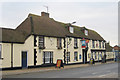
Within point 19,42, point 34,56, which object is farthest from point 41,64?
point 19,42

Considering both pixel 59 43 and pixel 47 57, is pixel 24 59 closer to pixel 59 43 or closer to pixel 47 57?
pixel 47 57

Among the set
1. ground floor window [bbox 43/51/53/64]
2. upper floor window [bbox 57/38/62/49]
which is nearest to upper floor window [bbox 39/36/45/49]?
ground floor window [bbox 43/51/53/64]

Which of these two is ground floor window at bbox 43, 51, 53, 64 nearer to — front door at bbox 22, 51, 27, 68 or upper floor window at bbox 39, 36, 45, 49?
upper floor window at bbox 39, 36, 45, 49

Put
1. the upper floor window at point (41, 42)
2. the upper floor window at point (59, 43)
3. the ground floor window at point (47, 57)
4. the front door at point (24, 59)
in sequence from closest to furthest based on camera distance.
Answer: the front door at point (24, 59) → the upper floor window at point (41, 42) → the ground floor window at point (47, 57) → the upper floor window at point (59, 43)

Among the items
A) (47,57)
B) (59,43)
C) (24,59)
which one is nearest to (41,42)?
(47,57)

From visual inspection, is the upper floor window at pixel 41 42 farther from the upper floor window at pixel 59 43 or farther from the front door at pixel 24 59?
the upper floor window at pixel 59 43

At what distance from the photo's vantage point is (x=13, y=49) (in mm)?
23312

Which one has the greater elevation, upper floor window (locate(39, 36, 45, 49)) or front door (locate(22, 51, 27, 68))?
upper floor window (locate(39, 36, 45, 49))

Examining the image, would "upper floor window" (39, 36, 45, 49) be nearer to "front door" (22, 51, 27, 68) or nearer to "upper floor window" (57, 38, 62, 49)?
"front door" (22, 51, 27, 68)

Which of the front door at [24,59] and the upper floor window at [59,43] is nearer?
the front door at [24,59]

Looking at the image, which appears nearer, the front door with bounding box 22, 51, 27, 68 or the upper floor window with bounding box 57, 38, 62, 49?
the front door with bounding box 22, 51, 27, 68

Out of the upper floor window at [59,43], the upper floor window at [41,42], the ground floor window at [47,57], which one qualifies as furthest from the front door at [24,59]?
the upper floor window at [59,43]

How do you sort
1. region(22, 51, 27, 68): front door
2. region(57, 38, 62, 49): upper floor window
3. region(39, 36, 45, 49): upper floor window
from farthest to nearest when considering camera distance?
region(57, 38, 62, 49): upper floor window, region(39, 36, 45, 49): upper floor window, region(22, 51, 27, 68): front door

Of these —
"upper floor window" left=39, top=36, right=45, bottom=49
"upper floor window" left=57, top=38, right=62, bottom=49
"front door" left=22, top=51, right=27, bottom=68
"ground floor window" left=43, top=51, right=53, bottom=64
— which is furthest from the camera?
"upper floor window" left=57, top=38, right=62, bottom=49
